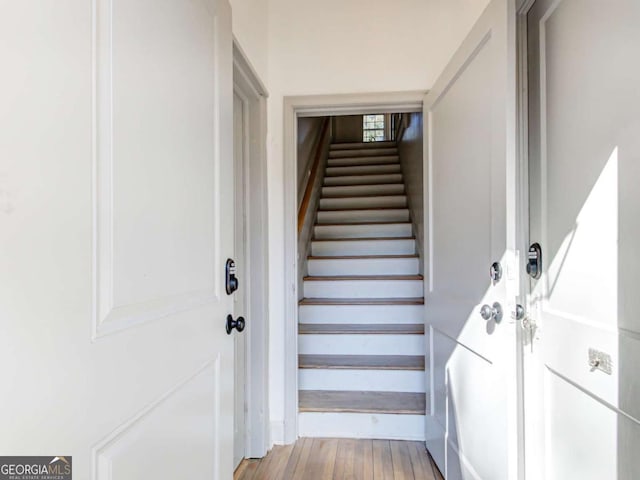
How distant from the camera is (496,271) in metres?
1.28

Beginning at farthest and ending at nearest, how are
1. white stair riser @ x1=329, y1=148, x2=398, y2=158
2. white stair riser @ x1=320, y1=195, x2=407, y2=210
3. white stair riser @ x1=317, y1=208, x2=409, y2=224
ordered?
Result: 1. white stair riser @ x1=329, y1=148, x2=398, y2=158
2. white stair riser @ x1=320, y1=195, x2=407, y2=210
3. white stair riser @ x1=317, y1=208, x2=409, y2=224

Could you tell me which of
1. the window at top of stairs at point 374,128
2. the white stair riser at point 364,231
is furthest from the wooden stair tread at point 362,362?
the window at top of stairs at point 374,128

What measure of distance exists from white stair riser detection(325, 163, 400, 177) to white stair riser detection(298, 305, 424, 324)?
2244mm

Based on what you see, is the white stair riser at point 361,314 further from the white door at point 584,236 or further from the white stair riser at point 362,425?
the white door at point 584,236

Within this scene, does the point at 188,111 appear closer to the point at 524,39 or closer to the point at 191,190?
the point at 191,190

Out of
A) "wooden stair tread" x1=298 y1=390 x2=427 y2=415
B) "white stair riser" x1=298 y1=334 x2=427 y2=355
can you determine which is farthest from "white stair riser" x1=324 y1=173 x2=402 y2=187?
"wooden stair tread" x1=298 y1=390 x2=427 y2=415

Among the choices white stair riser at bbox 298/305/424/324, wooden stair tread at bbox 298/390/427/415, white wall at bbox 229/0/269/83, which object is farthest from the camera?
white stair riser at bbox 298/305/424/324

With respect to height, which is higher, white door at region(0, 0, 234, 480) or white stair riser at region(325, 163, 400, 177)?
white stair riser at region(325, 163, 400, 177)

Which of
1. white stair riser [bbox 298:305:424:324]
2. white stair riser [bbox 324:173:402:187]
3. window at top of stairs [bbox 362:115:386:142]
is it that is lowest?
white stair riser [bbox 298:305:424:324]

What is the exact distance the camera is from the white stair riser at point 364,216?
3963 millimetres

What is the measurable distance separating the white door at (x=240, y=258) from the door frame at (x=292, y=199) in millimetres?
244

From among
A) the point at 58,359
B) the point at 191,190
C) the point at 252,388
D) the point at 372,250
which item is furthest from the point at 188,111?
the point at 372,250

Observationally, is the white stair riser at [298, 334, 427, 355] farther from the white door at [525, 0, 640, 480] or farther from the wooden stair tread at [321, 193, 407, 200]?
the wooden stair tread at [321, 193, 407, 200]

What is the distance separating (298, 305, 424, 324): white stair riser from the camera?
292cm
